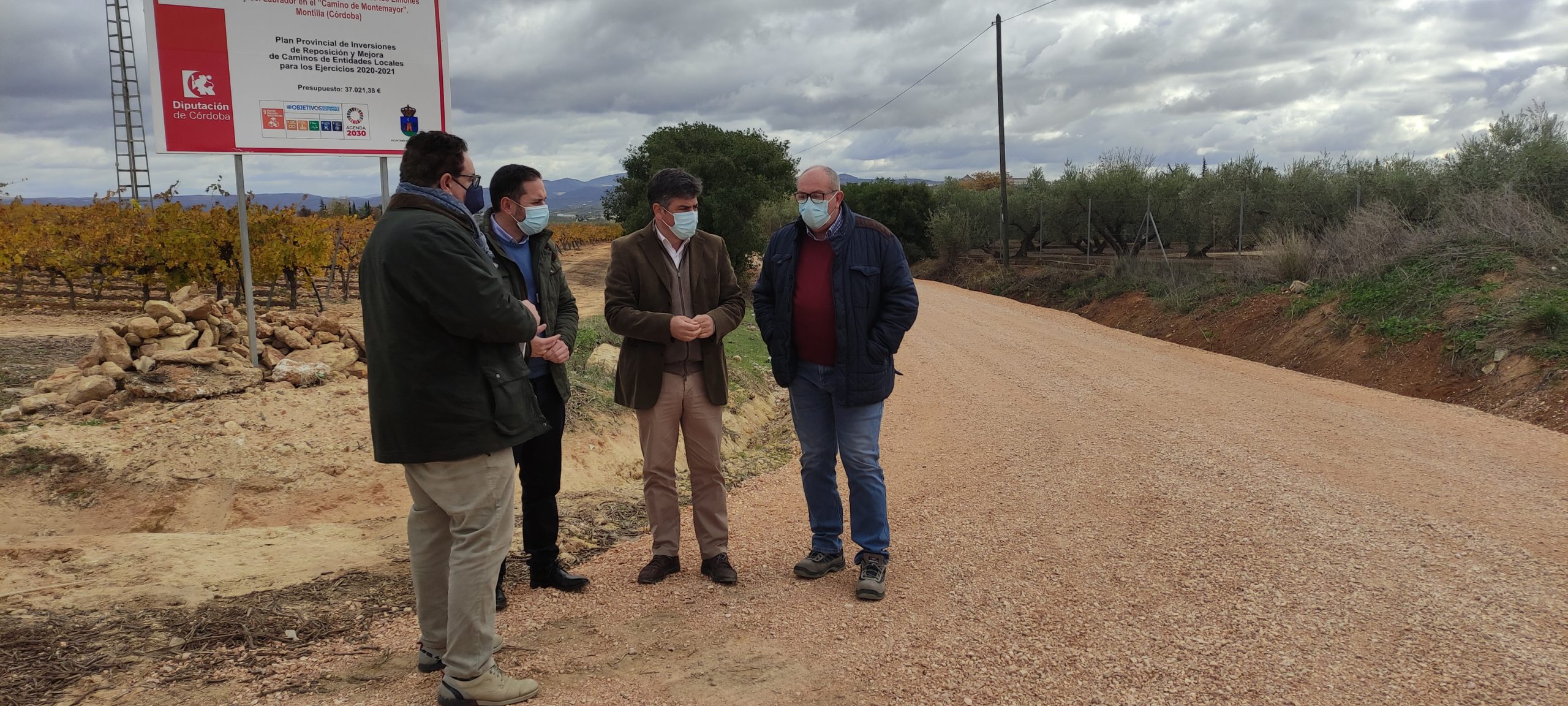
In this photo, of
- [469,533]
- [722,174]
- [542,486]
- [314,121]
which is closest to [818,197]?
[542,486]

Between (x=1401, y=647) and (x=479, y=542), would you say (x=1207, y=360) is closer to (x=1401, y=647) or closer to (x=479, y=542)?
(x=1401, y=647)

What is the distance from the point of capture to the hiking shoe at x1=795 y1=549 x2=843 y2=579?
4422mm

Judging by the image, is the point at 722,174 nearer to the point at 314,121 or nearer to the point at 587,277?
the point at 587,277

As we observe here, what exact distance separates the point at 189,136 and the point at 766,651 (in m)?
6.56

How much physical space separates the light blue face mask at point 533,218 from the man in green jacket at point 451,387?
701 millimetres

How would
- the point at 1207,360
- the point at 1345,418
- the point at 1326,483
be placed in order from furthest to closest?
1. the point at 1207,360
2. the point at 1345,418
3. the point at 1326,483

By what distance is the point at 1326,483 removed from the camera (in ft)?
19.2

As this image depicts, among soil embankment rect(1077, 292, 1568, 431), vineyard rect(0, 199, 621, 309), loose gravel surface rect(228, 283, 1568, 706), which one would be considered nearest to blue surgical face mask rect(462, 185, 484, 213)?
loose gravel surface rect(228, 283, 1568, 706)

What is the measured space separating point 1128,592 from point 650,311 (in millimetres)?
2580

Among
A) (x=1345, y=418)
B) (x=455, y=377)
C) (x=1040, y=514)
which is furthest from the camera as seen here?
(x=1345, y=418)

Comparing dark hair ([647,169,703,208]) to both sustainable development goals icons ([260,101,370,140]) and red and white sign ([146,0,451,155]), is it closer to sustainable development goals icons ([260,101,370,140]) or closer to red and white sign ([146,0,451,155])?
red and white sign ([146,0,451,155])

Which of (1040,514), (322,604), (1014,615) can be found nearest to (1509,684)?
(1014,615)

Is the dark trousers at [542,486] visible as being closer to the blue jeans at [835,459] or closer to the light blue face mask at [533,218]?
the light blue face mask at [533,218]

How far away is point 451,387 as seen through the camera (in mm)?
3043
